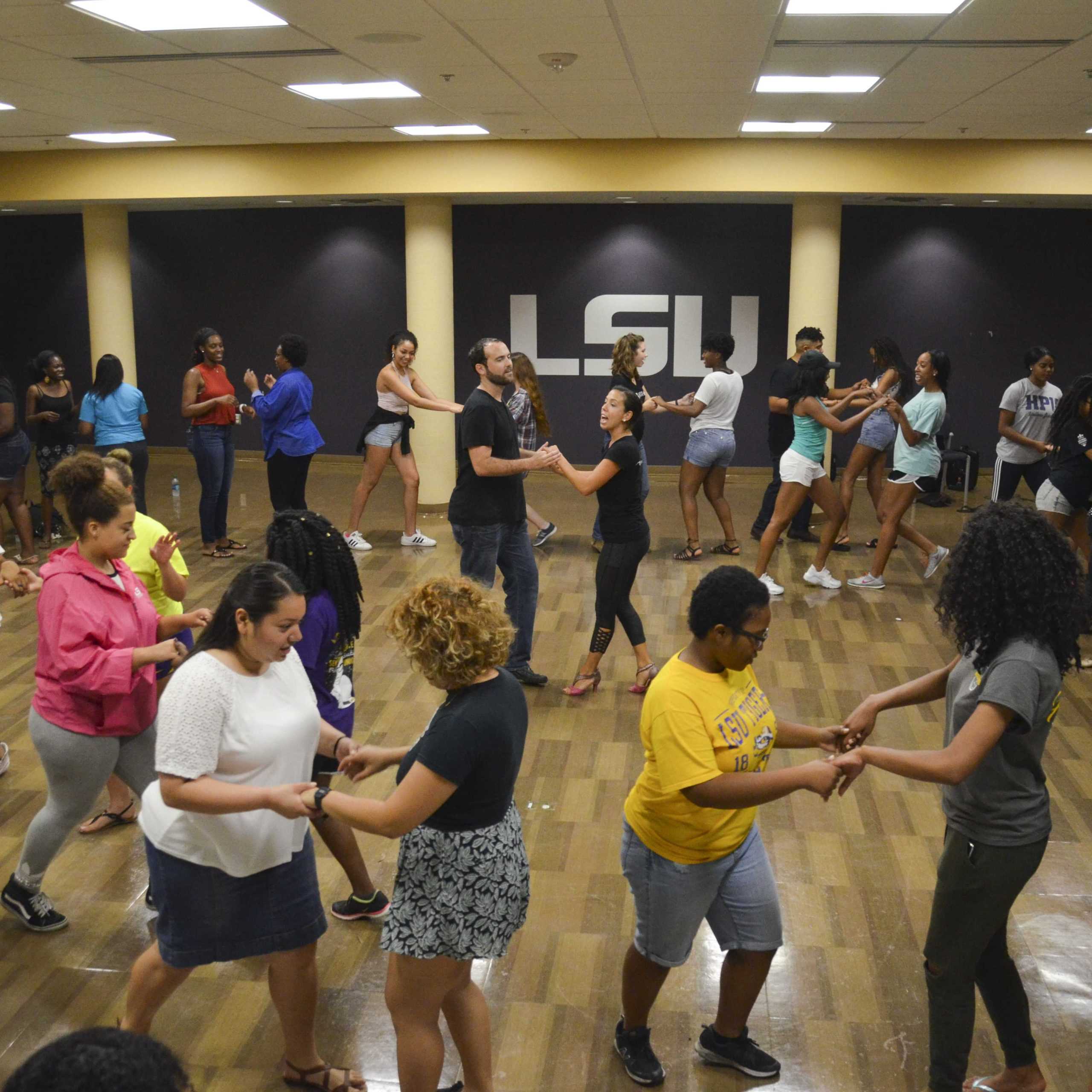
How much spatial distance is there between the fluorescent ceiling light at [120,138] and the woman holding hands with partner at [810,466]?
5.45 metres

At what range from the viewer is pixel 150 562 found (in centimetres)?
418

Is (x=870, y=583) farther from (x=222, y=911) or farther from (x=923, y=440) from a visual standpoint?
(x=222, y=911)

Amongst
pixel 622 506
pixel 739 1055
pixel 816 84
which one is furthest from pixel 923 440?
pixel 739 1055

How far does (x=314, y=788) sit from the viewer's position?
257 centimetres

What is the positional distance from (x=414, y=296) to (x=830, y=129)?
152 inches

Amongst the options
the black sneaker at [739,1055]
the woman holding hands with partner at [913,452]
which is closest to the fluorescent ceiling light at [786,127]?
the woman holding hands with partner at [913,452]

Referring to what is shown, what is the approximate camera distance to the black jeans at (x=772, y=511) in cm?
935

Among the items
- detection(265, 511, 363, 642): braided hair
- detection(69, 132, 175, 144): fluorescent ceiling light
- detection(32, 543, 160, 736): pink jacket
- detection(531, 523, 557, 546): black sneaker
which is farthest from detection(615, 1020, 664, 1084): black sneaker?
detection(69, 132, 175, 144): fluorescent ceiling light

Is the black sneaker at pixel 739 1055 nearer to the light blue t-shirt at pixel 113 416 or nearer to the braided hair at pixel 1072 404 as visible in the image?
the braided hair at pixel 1072 404

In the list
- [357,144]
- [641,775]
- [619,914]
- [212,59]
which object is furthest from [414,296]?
[641,775]

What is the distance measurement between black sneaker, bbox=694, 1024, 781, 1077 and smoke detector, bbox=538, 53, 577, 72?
460cm

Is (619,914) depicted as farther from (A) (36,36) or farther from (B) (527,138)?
(B) (527,138)

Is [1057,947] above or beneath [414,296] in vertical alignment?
beneath

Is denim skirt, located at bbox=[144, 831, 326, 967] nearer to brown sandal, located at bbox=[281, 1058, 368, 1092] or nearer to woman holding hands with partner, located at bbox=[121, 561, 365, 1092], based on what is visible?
woman holding hands with partner, located at bbox=[121, 561, 365, 1092]
